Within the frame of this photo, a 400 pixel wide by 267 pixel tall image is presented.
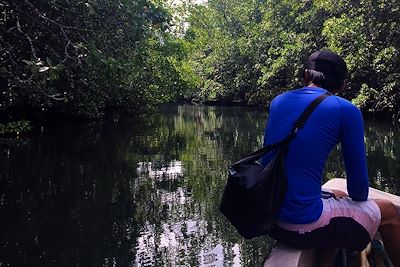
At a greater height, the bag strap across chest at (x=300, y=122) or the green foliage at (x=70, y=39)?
the green foliage at (x=70, y=39)

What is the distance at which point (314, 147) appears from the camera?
224 centimetres

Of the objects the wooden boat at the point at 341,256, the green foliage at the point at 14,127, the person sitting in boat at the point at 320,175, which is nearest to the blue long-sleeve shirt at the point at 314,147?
the person sitting in boat at the point at 320,175

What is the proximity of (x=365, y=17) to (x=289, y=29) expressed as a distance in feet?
39.6

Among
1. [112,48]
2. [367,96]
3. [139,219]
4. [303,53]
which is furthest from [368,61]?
[139,219]

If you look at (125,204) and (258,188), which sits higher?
(258,188)

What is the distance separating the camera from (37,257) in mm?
4324

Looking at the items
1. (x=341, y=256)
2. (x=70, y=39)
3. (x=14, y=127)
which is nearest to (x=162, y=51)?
(x=14, y=127)

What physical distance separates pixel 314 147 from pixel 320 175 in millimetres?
159

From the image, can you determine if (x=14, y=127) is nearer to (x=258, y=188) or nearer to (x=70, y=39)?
(x=70, y=39)

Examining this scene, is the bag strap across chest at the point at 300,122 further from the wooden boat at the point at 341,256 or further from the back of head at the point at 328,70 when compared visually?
the wooden boat at the point at 341,256

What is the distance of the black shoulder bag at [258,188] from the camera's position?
2170 millimetres

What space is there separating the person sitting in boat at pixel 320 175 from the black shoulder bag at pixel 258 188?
33 mm

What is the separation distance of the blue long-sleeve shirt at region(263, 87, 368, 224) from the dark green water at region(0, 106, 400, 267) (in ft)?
6.80

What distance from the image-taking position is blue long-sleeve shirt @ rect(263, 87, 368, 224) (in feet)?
7.24
